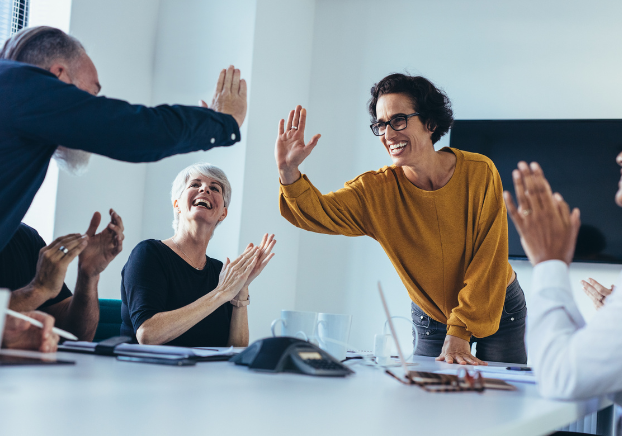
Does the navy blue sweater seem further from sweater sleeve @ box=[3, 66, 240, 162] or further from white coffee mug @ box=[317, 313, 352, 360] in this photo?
white coffee mug @ box=[317, 313, 352, 360]

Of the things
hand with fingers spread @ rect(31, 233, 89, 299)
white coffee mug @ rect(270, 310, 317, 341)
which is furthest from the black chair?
white coffee mug @ rect(270, 310, 317, 341)

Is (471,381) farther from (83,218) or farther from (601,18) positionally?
(601,18)

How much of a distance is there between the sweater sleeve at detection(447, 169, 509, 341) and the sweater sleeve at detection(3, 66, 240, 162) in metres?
0.97

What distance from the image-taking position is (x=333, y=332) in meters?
1.29

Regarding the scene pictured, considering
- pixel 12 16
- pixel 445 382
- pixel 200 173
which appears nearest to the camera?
pixel 445 382

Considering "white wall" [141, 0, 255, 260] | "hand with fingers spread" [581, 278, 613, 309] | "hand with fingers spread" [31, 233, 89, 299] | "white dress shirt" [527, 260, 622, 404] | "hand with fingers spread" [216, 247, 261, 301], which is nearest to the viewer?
"white dress shirt" [527, 260, 622, 404]

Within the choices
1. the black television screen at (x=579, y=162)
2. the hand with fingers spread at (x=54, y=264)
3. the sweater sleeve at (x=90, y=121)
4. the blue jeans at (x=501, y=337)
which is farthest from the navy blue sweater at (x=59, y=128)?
the black television screen at (x=579, y=162)

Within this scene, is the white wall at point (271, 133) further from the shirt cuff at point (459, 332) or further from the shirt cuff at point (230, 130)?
the shirt cuff at point (230, 130)

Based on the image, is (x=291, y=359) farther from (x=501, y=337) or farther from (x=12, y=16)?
(x=12, y=16)

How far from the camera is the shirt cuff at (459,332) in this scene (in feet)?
5.63

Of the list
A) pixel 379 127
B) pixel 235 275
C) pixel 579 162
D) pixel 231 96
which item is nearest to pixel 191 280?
pixel 235 275

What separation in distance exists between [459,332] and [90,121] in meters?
1.19

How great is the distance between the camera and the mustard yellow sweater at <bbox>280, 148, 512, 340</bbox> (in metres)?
1.81

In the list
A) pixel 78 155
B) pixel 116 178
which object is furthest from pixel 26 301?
pixel 116 178
